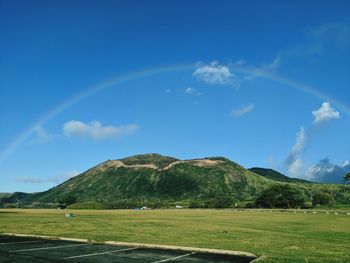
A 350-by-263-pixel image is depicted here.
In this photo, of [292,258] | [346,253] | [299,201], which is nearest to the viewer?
[292,258]

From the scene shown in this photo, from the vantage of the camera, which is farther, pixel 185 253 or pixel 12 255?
pixel 185 253

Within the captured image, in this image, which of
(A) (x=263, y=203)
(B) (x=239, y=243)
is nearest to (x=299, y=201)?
(A) (x=263, y=203)

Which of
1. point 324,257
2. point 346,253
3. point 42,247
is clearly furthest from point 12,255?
point 346,253

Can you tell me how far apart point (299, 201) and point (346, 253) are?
162m

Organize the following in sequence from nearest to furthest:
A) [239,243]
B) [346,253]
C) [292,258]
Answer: [292,258]
[346,253]
[239,243]

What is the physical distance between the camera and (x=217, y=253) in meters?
19.8

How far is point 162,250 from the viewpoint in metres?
20.8

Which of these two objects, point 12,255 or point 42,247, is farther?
point 42,247

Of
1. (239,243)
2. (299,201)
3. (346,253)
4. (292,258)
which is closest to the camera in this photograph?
(292,258)

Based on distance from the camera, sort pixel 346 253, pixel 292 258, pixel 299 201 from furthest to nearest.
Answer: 1. pixel 299 201
2. pixel 346 253
3. pixel 292 258

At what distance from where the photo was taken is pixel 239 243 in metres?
23.7

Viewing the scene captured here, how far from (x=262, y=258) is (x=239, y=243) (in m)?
6.36

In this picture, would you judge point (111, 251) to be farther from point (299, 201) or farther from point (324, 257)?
point (299, 201)

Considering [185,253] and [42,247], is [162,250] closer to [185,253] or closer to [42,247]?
[185,253]
